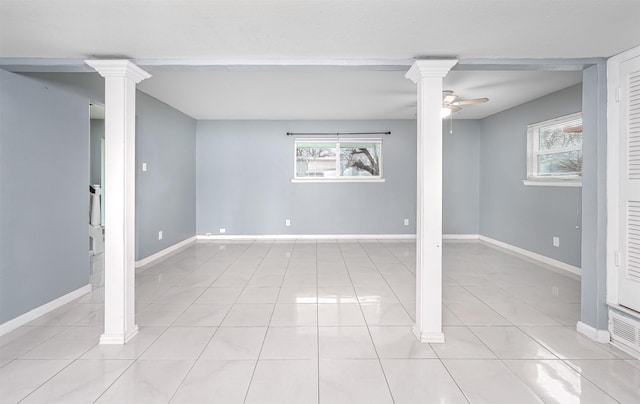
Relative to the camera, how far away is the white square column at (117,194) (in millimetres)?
2410

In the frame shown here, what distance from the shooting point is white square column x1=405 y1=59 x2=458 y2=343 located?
2.44 metres

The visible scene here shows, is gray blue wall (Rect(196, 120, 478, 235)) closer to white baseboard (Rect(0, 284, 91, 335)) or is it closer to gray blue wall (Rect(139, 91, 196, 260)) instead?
gray blue wall (Rect(139, 91, 196, 260))

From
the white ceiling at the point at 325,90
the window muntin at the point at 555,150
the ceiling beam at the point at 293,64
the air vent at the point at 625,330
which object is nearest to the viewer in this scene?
the air vent at the point at 625,330

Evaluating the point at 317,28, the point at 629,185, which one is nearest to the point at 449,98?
the point at 629,185

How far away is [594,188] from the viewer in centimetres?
253

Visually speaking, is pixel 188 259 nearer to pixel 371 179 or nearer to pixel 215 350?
pixel 215 350

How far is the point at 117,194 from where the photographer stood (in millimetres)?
2443

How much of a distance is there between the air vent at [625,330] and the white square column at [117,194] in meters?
3.64

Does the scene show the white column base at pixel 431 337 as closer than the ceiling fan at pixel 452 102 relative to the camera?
Yes

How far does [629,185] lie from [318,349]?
2537 millimetres

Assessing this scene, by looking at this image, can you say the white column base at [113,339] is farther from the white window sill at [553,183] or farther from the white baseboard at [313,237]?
the white window sill at [553,183]

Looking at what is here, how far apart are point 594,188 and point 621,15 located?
48.8 inches

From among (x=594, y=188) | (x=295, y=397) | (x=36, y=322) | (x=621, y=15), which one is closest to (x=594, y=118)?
(x=594, y=188)

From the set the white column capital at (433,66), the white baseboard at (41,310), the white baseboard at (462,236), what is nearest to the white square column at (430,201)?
the white column capital at (433,66)
